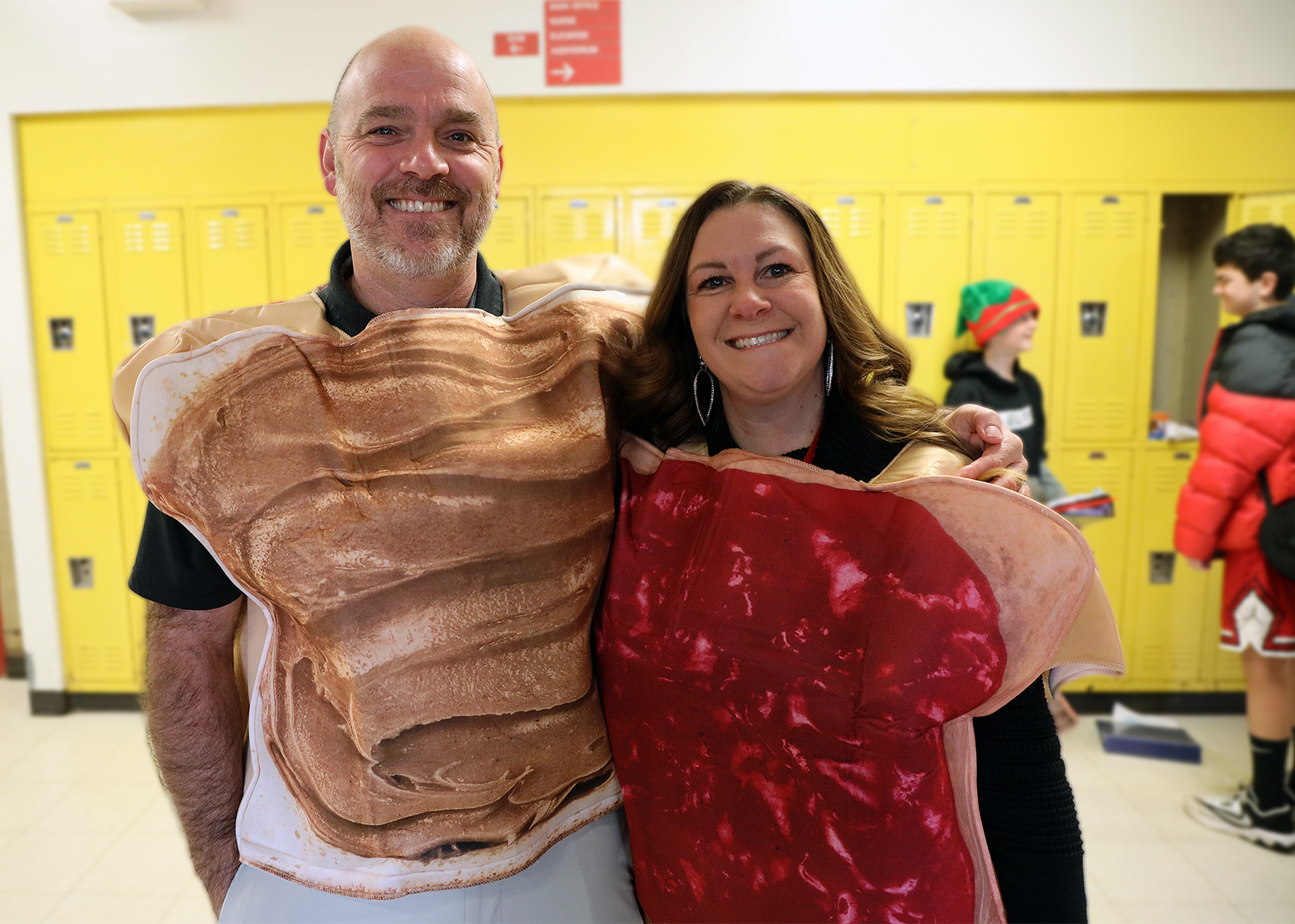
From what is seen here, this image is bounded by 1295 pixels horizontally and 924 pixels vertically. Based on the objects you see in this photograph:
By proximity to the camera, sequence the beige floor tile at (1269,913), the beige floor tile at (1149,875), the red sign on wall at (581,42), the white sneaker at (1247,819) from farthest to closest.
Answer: the red sign on wall at (581,42) < the white sneaker at (1247,819) < the beige floor tile at (1149,875) < the beige floor tile at (1269,913)

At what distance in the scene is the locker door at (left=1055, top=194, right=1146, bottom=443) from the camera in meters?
4.08

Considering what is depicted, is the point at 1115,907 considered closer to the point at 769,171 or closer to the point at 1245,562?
the point at 1245,562

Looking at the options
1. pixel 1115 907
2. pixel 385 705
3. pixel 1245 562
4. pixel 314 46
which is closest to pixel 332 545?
pixel 385 705

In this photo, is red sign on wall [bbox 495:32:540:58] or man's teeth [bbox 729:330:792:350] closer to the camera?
man's teeth [bbox 729:330:792:350]

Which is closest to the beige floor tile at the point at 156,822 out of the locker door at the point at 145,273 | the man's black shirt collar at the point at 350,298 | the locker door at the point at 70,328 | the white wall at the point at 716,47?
the locker door at the point at 70,328

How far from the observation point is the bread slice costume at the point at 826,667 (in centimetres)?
111

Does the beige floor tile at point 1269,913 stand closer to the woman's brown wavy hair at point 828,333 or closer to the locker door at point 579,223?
the woman's brown wavy hair at point 828,333

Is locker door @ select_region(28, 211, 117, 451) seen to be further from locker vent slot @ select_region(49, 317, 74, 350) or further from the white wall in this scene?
the white wall

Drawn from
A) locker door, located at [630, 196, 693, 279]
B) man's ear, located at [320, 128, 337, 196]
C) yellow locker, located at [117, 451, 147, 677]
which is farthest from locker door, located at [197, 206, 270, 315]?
man's ear, located at [320, 128, 337, 196]

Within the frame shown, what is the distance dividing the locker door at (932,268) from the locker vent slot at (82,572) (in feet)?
13.7

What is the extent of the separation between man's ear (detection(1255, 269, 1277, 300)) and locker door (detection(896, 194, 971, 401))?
1.20 m

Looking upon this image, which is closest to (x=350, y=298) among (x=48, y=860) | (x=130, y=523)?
(x=48, y=860)

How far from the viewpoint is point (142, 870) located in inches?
116

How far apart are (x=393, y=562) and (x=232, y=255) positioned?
3.60 meters
